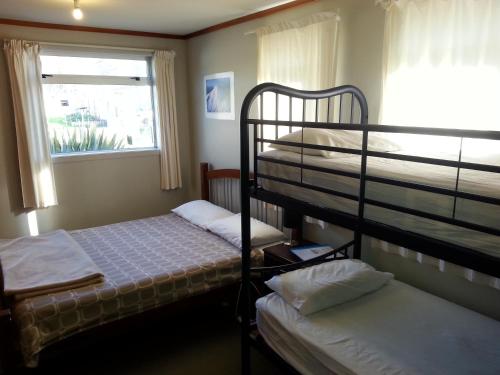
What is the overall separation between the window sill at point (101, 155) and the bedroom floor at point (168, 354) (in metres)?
2.11

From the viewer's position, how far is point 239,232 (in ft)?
10.5

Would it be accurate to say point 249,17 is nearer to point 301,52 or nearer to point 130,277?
point 301,52

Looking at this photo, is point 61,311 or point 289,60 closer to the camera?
point 61,311

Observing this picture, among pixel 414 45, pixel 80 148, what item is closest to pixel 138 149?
pixel 80 148

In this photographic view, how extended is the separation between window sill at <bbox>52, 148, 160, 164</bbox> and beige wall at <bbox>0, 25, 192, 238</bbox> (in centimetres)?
2

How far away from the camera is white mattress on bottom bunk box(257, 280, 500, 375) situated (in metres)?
1.53

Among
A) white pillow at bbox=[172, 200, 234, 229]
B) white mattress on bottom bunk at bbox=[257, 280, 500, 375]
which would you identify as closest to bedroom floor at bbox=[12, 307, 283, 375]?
white mattress on bottom bunk at bbox=[257, 280, 500, 375]

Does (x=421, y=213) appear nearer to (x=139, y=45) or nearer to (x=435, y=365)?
(x=435, y=365)

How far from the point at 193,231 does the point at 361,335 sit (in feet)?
7.02

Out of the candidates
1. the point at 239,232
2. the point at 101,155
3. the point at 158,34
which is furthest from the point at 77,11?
the point at 239,232

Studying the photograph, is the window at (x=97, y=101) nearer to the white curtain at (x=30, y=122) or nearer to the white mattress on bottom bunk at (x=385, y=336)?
the white curtain at (x=30, y=122)

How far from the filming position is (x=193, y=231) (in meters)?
3.57

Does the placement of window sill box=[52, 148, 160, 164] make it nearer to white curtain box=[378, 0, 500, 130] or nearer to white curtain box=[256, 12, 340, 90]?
white curtain box=[256, 12, 340, 90]

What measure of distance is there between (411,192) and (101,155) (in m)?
3.59
